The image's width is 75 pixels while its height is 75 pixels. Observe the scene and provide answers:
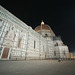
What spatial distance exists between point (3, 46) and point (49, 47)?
1959 cm

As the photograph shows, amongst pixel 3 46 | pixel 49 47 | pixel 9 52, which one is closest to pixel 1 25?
pixel 3 46

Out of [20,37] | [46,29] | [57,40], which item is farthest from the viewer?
[46,29]

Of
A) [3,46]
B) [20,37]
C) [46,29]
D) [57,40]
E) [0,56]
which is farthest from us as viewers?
[46,29]

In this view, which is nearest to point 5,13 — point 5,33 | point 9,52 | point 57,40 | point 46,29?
point 5,33

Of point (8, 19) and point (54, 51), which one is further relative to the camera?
point (54, 51)

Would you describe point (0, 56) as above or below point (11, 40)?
below

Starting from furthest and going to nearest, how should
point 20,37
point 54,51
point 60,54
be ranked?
1. point 54,51
2. point 60,54
3. point 20,37

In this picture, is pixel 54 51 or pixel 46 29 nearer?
pixel 54 51

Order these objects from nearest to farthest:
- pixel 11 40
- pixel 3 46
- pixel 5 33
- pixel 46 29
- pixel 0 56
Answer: pixel 0 56 → pixel 3 46 → pixel 5 33 → pixel 11 40 → pixel 46 29

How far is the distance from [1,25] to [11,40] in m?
3.02

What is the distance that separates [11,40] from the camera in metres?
9.71

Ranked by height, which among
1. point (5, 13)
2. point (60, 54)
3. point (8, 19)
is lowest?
point (60, 54)

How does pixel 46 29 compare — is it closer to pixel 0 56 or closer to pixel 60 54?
pixel 60 54

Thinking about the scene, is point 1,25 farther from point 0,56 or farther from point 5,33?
point 0,56
